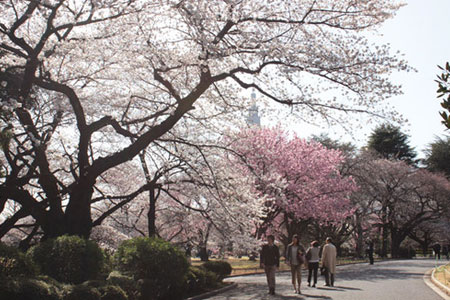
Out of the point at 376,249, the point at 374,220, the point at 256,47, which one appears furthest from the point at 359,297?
the point at 376,249

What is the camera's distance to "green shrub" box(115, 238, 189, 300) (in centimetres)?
1020

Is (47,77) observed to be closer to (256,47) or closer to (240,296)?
(256,47)

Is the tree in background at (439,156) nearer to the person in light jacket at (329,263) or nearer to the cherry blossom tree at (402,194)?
the cherry blossom tree at (402,194)

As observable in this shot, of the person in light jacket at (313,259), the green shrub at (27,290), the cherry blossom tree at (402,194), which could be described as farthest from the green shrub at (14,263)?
the cherry blossom tree at (402,194)

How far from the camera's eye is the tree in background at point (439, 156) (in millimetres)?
51156

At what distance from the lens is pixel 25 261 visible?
7688 millimetres

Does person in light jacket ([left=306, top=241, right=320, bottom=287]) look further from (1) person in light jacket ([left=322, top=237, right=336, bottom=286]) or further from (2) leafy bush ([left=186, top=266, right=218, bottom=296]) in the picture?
(2) leafy bush ([left=186, top=266, right=218, bottom=296])

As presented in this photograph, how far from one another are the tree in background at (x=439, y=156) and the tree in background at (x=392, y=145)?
8.65 ft

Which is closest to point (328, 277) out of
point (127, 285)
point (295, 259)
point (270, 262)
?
point (295, 259)

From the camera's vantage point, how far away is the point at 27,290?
6.34m

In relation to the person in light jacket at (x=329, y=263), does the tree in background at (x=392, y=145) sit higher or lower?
higher

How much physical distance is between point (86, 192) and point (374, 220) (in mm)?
44047

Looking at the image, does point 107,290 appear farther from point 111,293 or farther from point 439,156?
point 439,156

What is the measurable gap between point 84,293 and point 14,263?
4.28 feet
